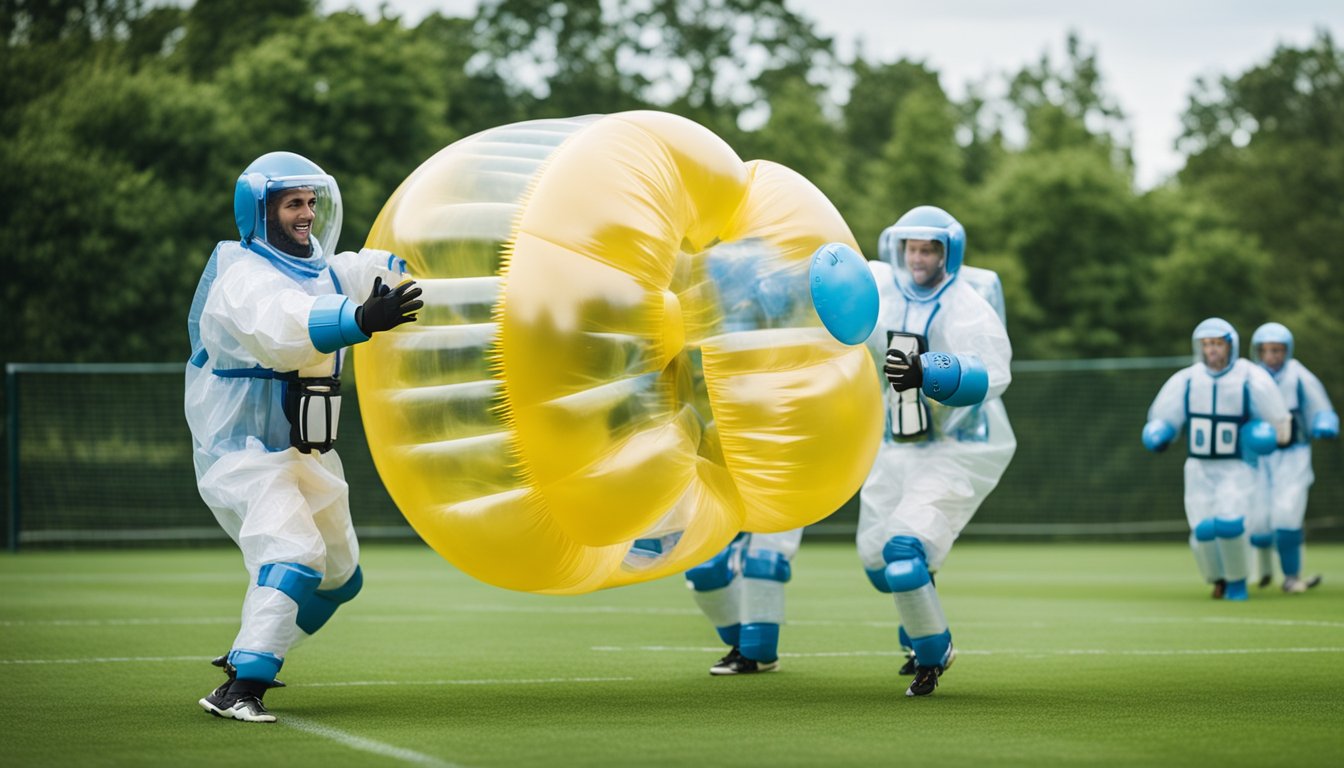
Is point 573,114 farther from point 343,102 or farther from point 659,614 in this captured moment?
point 659,614

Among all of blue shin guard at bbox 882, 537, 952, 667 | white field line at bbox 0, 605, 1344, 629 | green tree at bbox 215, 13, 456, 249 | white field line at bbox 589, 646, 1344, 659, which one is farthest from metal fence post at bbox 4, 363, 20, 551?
blue shin guard at bbox 882, 537, 952, 667

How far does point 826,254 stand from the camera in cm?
726

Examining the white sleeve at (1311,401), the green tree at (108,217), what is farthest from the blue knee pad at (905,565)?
the green tree at (108,217)

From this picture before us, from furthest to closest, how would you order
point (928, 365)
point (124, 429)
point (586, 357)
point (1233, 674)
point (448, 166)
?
point (124, 429)
point (1233, 674)
point (928, 365)
point (448, 166)
point (586, 357)

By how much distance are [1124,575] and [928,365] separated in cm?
1109

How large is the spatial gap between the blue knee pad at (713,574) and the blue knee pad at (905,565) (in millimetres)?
1104

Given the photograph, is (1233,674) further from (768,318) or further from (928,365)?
(768,318)

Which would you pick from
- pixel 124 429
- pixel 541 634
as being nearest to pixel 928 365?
pixel 541 634

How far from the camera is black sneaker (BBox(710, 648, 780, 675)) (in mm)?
9031

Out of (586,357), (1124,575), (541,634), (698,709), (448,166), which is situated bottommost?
(1124,575)

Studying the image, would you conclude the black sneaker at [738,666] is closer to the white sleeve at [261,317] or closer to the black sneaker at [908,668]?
the black sneaker at [908,668]

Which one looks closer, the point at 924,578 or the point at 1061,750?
the point at 1061,750

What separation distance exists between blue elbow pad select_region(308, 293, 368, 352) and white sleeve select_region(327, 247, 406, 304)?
0.81 ft

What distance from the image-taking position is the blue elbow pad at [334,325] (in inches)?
269
